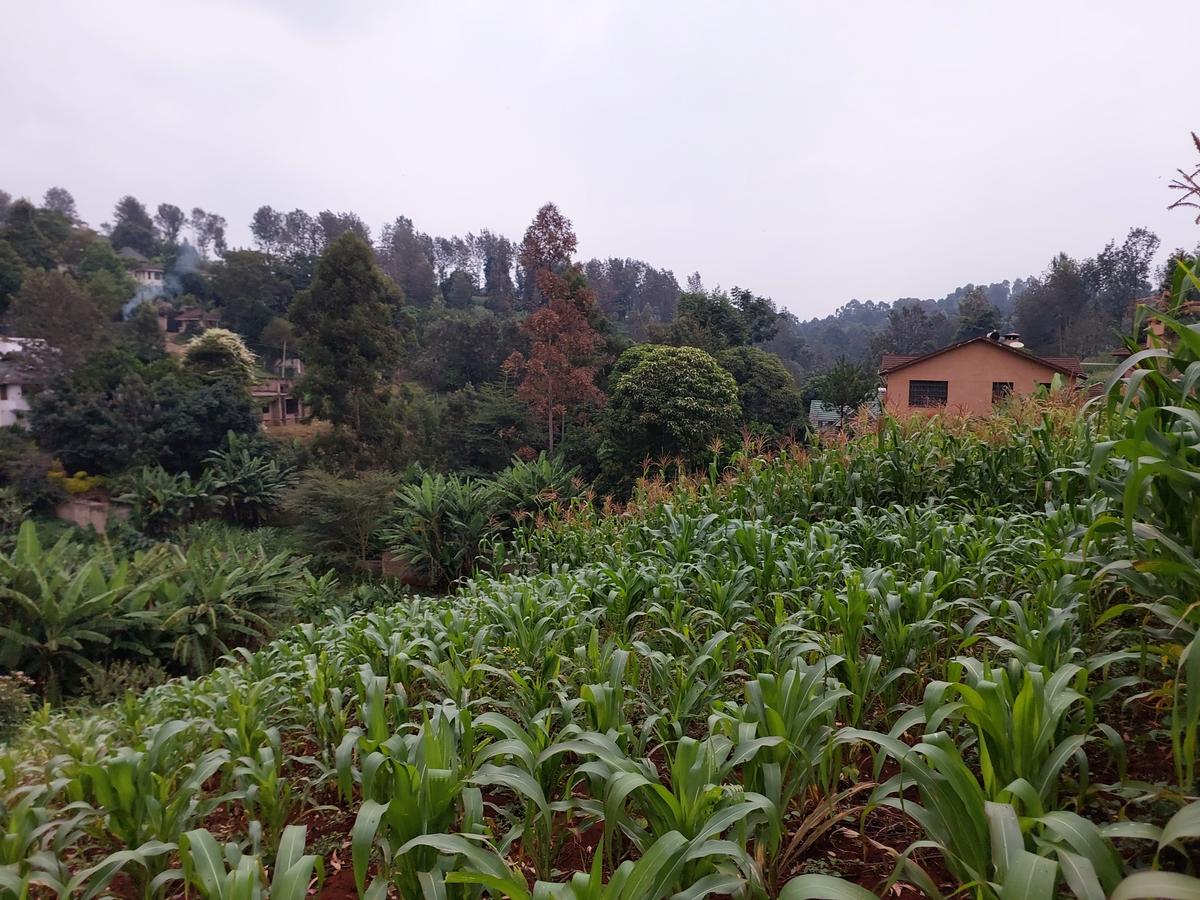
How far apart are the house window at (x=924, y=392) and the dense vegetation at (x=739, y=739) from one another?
13.4 m

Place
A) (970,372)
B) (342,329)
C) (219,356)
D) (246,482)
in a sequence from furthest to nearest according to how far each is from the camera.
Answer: (219,356), (246,482), (342,329), (970,372)

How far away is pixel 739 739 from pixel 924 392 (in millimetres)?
16454

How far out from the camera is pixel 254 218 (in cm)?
5703

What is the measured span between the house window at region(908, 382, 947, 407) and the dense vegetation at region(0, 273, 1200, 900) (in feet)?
44.1

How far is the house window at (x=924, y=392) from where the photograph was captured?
15.7 meters

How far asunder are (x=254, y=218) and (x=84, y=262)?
26.7 meters

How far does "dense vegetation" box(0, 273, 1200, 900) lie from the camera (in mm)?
1165

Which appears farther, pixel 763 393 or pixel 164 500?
pixel 763 393

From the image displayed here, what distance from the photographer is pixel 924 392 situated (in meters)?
16.0

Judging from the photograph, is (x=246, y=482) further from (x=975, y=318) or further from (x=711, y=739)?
(x=975, y=318)

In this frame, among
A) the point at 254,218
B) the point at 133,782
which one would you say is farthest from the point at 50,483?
the point at 254,218

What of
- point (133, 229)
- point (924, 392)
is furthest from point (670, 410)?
point (133, 229)

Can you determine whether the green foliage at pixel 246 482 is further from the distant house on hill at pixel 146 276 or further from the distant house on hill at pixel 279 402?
the distant house on hill at pixel 146 276

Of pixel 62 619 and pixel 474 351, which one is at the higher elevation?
pixel 474 351
